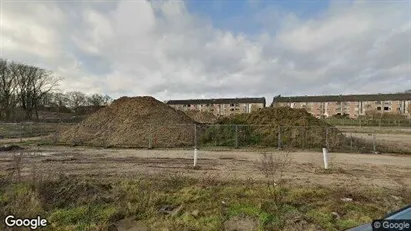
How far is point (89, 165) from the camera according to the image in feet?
50.5

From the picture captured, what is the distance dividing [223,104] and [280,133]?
108m

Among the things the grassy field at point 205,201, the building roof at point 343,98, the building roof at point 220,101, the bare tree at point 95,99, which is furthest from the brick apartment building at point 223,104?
the grassy field at point 205,201

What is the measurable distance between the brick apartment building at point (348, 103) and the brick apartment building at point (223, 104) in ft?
31.9

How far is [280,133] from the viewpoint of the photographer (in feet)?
86.6

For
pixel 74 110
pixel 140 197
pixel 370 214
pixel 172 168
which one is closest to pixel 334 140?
pixel 172 168

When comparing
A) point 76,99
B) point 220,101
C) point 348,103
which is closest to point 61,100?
point 76,99

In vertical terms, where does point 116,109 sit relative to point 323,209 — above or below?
above

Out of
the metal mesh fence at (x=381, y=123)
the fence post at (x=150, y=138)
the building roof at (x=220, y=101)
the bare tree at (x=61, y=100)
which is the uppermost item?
the building roof at (x=220, y=101)

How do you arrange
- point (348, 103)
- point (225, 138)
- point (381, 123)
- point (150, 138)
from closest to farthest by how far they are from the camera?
point (150, 138)
point (225, 138)
point (381, 123)
point (348, 103)

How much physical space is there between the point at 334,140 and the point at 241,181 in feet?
57.6

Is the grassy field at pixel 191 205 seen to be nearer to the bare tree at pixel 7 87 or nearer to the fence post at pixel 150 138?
the fence post at pixel 150 138

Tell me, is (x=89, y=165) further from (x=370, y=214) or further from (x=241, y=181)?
(x=370, y=214)

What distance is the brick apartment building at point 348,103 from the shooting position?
11544cm

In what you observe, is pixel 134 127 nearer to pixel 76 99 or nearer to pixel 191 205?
pixel 191 205
